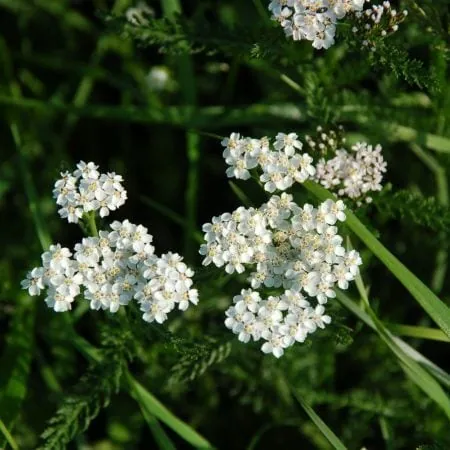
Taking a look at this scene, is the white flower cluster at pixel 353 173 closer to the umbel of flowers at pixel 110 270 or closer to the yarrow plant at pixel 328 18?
the yarrow plant at pixel 328 18

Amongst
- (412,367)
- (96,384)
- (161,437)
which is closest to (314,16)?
(412,367)

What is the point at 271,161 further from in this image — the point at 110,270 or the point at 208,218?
the point at 208,218

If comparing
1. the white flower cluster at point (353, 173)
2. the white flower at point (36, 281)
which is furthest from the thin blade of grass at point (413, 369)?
the white flower at point (36, 281)

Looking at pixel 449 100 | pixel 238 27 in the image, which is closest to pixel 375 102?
pixel 449 100

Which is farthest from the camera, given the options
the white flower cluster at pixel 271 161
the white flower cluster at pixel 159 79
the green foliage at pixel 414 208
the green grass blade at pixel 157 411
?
the white flower cluster at pixel 159 79

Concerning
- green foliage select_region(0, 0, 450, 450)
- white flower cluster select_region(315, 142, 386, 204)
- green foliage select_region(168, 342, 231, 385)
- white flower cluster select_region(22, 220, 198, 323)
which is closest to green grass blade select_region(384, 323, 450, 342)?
green foliage select_region(0, 0, 450, 450)

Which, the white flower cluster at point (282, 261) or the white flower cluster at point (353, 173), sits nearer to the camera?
the white flower cluster at point (282, 261)

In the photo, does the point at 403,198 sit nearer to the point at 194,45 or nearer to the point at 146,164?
the point at 194,45

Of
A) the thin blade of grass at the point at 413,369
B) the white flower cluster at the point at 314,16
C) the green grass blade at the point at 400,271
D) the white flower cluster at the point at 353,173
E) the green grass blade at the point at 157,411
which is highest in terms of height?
the white flower cluster at the point at 314,16
